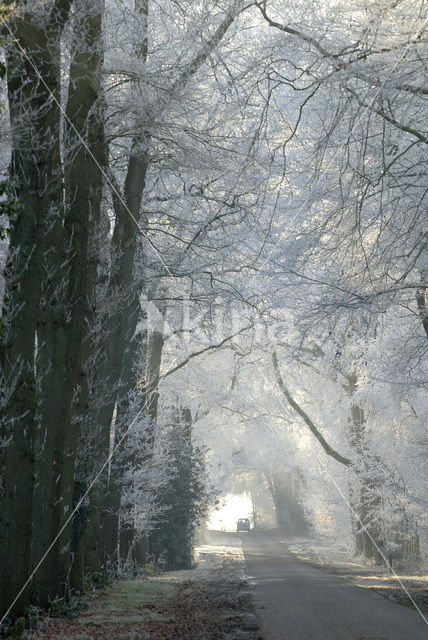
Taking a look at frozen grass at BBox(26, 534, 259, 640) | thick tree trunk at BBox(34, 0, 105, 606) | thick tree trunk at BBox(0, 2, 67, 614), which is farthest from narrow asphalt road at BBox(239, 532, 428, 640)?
thick tree trunk at BBox(0, 2, 67, 614)

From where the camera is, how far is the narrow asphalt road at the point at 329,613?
364 inches

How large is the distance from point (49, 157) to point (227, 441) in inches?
1721

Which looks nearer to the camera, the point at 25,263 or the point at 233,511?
the point at 25,263

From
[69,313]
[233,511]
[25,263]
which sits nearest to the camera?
[25,263]

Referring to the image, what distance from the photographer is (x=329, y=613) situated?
11383 mm

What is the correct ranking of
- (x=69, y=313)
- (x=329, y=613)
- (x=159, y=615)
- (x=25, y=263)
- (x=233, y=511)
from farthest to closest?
(x=233, y=511) < (x=329, y=613) < (x=159, y=615) < (x=69, y=313) < (x=25, y=263)

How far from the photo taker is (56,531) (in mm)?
9102

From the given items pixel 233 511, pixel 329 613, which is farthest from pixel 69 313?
pixel 233 511

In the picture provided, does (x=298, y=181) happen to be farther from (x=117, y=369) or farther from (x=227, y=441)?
(x=227, y=441)

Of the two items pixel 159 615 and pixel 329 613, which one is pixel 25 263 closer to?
pixel 159 615

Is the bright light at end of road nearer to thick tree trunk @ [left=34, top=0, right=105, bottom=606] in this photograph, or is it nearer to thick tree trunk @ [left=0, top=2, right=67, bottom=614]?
thick tree trunk @ [left=34, top=0, right=105, bottom=606]

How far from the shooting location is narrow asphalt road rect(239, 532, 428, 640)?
9250mm

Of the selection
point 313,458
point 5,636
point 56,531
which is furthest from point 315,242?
point 313,458

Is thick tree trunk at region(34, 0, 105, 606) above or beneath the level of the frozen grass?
above
